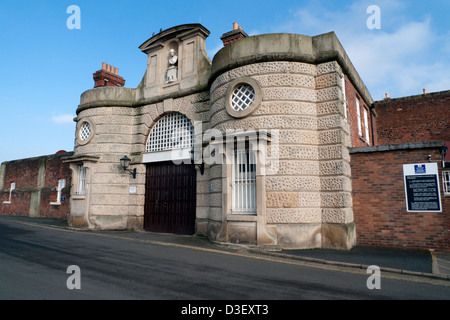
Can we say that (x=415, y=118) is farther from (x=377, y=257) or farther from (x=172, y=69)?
(x=172, y=69)

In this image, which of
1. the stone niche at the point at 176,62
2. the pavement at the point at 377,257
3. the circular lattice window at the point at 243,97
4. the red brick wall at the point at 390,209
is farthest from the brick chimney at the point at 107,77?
the red brick wall at the point at 390,209

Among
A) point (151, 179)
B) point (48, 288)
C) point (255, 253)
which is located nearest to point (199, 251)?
point (255, 253)

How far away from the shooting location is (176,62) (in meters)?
13.7

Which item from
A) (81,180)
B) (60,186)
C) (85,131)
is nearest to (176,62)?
(85,131)

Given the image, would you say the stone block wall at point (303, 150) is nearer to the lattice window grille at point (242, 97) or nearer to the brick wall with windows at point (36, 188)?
the lattice window grille at point (242, 97)

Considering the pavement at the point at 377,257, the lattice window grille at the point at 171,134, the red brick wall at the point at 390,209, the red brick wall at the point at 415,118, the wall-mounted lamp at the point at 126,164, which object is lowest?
the pavement at the point at 377,257

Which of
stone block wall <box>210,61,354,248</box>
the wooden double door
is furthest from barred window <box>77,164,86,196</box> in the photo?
stone block wall <box>210,61,354,248</box>

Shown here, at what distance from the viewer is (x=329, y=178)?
9.19m

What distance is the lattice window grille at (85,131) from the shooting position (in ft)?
48.6

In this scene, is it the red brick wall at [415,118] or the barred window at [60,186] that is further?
the barred window at [60,186]

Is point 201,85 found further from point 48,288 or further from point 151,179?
point 48,288

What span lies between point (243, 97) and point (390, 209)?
591cm

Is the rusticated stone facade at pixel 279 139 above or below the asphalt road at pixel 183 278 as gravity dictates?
above

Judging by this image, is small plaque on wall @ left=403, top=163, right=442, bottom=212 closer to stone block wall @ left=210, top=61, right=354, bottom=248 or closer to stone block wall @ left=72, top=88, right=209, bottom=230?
stone block wall @ left=210, top=61, right=354, bottom=248
